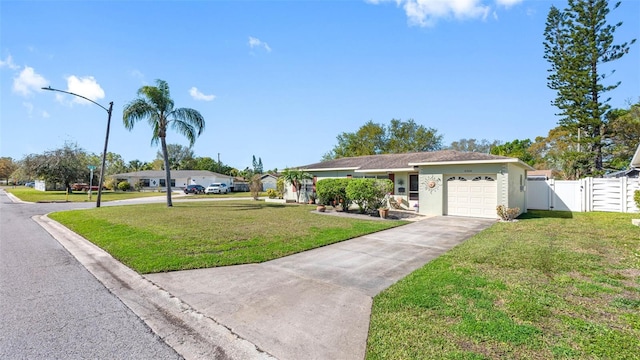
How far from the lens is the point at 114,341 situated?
130 inches

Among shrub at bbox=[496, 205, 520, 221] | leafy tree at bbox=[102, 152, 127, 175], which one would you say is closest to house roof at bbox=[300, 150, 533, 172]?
shrub at bbox=[496, 205, 520, 221]

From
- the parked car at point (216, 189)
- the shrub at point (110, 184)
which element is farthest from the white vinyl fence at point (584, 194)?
the shrub at point (110, 184)

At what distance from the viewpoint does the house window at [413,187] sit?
636 inches

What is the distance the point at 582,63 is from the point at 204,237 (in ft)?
97.3

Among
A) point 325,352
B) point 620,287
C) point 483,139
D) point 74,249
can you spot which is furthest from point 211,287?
point 483,139

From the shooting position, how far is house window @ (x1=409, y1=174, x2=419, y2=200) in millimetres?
16156

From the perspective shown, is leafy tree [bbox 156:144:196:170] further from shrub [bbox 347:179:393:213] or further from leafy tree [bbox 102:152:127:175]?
shrub [bbox 347:179:393:213]

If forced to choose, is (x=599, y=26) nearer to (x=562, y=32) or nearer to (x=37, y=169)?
(x=562, y=32)

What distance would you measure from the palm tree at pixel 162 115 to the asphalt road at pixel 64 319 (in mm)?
13418

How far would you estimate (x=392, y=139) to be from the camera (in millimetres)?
45344

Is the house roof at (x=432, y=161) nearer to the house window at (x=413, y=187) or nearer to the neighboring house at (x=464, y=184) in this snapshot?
the neighboring house at (x=464, y=184)

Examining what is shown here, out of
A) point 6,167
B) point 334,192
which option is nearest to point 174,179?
point 334,192

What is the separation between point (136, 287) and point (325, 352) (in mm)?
3770

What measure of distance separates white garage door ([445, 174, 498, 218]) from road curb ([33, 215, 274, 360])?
42.6 feet
